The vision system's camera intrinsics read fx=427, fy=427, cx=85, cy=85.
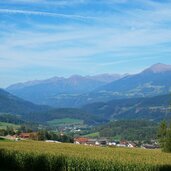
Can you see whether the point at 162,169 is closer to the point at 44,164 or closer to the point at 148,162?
the point at 148,162

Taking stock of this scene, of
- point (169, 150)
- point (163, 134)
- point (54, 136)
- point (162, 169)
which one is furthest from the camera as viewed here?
point (54, 136)

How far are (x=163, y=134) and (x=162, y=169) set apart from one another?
49.4 m

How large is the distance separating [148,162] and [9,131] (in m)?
118

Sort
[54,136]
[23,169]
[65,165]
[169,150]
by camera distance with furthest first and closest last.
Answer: [54,136] → [169,150] → [23,169] → [65,165]

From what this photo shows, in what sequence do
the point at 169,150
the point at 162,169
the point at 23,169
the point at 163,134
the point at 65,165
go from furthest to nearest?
the point at 163,134, the point at 169,150, the point at 23,169, the point at 65,165, the point at 162,169

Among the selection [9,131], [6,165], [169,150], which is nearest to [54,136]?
[9,131]

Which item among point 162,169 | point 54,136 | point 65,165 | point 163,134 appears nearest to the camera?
point 162,169

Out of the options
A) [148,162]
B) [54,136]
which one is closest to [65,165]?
[148,162]

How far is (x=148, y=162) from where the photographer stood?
35625 millimetres

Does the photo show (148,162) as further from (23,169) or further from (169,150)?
(169,150)

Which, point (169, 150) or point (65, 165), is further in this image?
point (169, 150)

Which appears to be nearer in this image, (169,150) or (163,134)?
(169,150)

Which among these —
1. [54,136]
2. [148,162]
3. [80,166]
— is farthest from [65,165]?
[54,136]

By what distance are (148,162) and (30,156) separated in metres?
12.4
